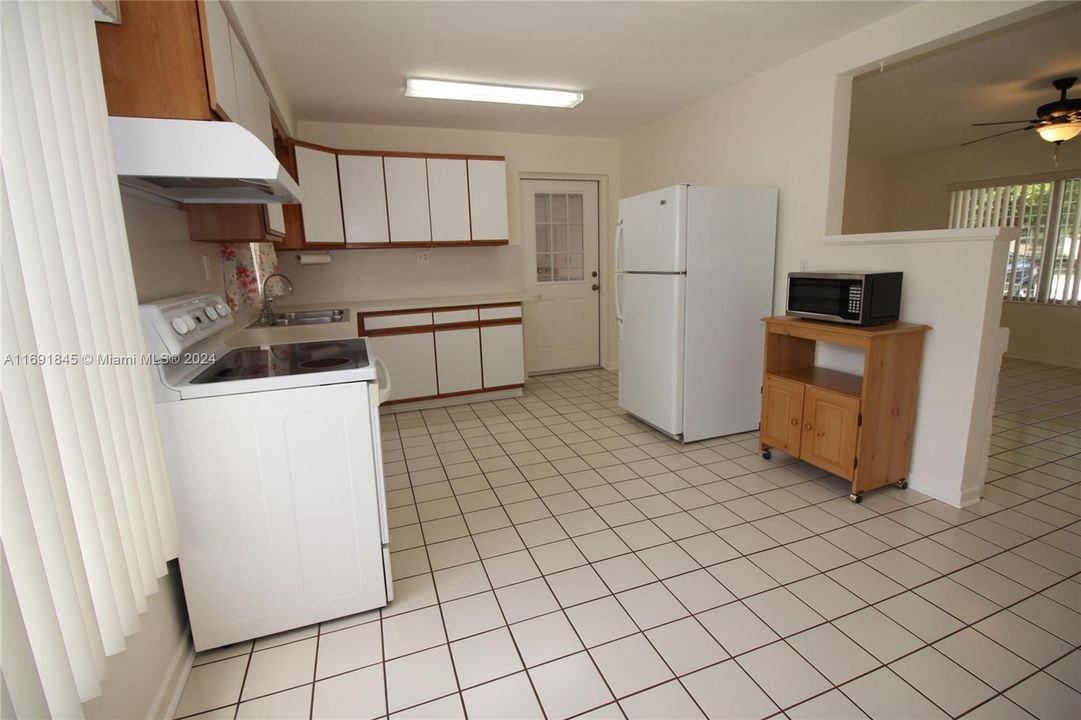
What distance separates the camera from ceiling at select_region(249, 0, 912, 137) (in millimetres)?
2469

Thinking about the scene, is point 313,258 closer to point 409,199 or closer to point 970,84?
point 409,199

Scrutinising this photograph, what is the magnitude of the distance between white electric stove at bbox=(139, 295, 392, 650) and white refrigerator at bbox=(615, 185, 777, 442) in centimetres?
209

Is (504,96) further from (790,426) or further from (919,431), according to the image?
(919,431)

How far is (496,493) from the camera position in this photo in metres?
2.79

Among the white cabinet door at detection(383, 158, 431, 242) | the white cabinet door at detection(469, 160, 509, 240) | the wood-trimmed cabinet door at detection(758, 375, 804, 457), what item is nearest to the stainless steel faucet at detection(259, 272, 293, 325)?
the white cabinet door at detection(383, 158, 431, 242)

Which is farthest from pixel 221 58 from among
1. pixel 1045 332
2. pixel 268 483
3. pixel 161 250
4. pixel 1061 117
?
pixel 1045 332

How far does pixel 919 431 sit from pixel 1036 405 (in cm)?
247

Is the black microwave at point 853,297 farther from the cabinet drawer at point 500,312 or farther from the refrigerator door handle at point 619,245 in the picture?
the cabinet drawer at point 500,312

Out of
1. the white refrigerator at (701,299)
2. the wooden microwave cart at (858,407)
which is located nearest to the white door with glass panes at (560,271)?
the white refrigerator at (701,299)

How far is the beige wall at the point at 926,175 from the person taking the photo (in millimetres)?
5284

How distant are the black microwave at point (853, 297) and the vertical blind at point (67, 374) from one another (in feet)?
9.60

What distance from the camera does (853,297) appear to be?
2553mm

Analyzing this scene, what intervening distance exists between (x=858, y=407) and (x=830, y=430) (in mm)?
225

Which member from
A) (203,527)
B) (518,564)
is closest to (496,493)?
(518,564)
